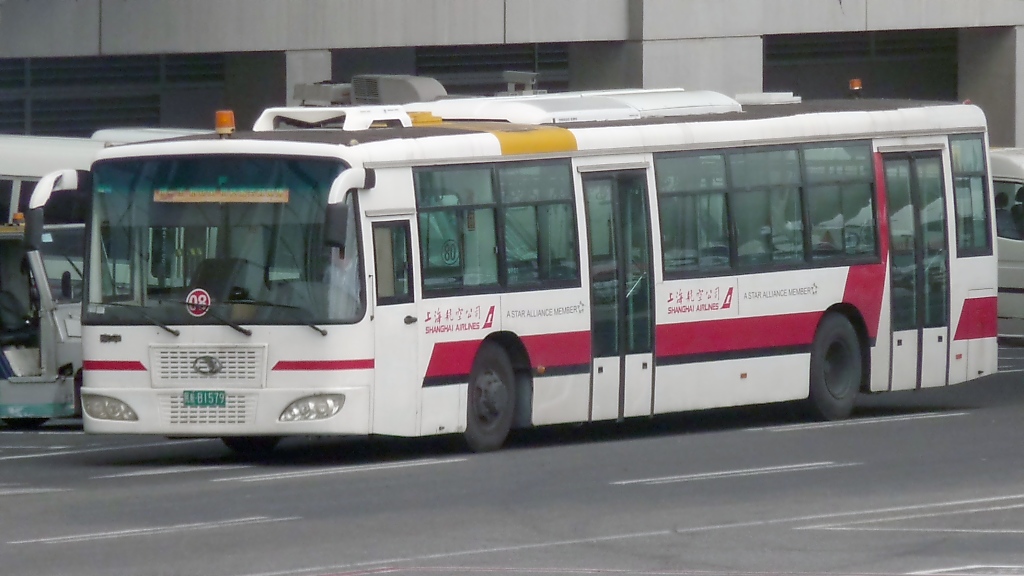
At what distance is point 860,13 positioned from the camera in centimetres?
→ 3534

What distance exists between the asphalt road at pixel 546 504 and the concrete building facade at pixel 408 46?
41.4 feet

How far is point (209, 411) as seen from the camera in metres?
15.2

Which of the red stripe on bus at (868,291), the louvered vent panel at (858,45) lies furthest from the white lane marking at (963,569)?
the louvered vent panel at (858,45)

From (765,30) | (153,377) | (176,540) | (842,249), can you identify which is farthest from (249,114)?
(176,540)

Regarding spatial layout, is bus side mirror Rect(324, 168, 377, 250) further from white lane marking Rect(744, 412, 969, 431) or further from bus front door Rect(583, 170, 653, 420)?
white lane marking Rect(744, 412, 969, 431)

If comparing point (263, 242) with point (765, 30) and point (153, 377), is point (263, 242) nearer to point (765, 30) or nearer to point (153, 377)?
point (153, 377)

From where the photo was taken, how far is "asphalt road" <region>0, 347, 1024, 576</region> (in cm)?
1066

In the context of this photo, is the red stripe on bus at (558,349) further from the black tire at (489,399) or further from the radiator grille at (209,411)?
the radiator grille at (209,411)

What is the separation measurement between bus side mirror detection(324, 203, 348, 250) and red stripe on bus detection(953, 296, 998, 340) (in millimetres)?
7160

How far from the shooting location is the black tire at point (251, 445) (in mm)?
16641

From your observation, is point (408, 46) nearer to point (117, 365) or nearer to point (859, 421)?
point (859, 421)

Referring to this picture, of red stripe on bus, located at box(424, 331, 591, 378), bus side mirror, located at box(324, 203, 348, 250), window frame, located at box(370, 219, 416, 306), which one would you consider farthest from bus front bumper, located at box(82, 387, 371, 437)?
bus side mirror, located at box(324, 203, 348, 250)

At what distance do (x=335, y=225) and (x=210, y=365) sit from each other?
1.36 m

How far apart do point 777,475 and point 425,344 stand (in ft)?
8.83
